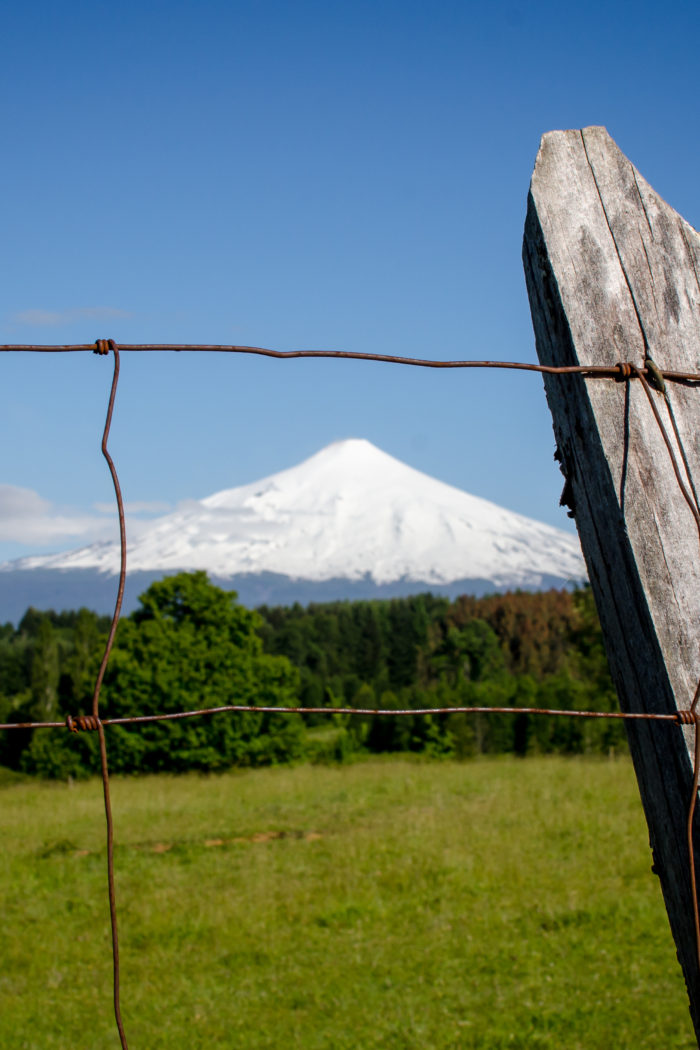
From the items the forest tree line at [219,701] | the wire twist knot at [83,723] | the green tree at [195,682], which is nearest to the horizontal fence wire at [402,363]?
the wire twist knot at [83,723]

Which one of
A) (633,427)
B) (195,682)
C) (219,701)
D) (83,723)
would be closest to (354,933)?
(83,723)

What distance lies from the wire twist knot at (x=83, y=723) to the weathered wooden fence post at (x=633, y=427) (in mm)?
839

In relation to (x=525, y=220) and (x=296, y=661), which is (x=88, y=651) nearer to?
(x=296, y=661)

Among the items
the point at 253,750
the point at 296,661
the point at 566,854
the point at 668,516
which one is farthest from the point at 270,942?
the point at 296,661

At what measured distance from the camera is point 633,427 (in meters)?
1.31

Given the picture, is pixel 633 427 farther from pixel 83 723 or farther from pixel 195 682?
pixel 195 682

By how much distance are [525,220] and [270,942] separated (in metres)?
9.73

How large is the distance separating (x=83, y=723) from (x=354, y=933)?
9.39 m

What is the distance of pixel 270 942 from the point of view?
961 centimetres

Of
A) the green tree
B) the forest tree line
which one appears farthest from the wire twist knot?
the green tree

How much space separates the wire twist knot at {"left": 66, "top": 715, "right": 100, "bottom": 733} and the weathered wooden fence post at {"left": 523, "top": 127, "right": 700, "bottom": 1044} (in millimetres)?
839

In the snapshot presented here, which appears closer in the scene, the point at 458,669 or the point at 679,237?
the point at 679,237

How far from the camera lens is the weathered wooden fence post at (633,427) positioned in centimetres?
124

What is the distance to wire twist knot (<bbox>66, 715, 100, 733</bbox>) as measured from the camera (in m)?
1.38
